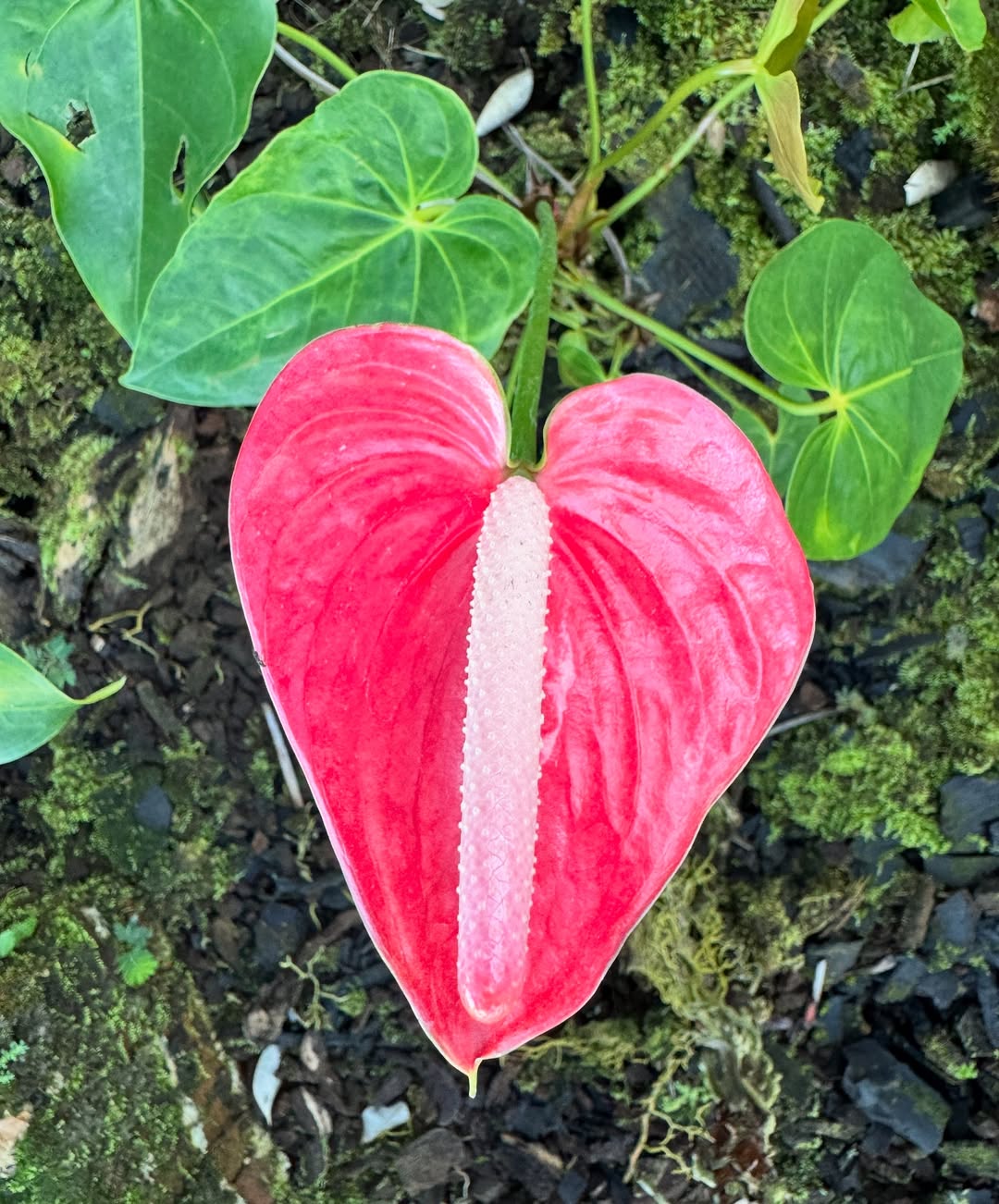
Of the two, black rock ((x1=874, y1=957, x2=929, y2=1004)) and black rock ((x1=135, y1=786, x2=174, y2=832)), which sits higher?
black rock ((x1=135, y1=786, x2=174, y2=832))

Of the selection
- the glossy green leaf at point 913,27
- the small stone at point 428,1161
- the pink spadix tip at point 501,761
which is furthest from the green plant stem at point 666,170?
the small stone at point 428,1161

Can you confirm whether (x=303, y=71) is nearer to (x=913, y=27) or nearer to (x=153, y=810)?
(x=913, y=27)

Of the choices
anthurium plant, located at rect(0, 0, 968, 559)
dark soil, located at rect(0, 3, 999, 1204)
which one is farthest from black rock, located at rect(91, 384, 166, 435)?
anthurium plant, located at rect(0, 0, 968, 559)

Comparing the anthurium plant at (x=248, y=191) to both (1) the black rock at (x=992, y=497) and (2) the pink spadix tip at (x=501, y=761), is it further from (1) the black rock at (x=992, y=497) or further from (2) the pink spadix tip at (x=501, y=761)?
(1) the black rock at (x=992, y=497)

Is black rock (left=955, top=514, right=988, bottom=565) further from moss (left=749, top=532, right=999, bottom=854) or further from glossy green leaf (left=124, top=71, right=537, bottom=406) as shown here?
glossy green leaf (left=124, top=71, right=537, bottom=406)

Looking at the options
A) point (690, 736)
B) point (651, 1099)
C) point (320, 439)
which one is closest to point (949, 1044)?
point (651, 1099)
